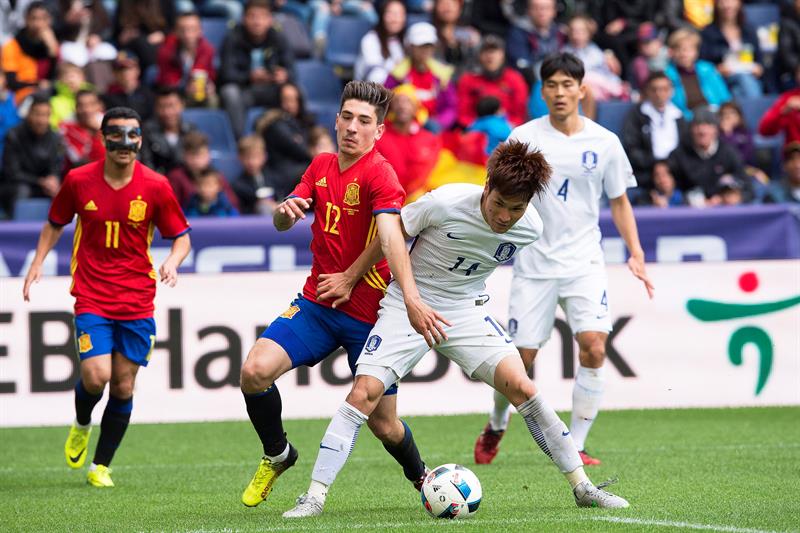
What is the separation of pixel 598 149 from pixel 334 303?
2.81m

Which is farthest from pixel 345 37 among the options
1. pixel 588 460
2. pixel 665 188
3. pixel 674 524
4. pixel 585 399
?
pixel 674 524

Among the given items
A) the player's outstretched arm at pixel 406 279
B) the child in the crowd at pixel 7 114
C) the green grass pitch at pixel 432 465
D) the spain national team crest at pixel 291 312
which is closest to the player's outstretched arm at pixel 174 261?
the green grass pitch at pixel 432 465

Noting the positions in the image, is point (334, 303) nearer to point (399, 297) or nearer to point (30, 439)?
point (399, 297)

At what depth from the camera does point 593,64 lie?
681 inches

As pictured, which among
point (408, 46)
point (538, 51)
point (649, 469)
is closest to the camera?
point (649, 469)

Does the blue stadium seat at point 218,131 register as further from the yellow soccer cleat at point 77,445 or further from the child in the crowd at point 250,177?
the yellow soccer cleat at point 77,445

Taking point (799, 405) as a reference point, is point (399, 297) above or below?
above

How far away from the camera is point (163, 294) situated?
11844 millimetres

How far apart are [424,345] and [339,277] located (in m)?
0.56

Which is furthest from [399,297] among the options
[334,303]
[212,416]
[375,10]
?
[375,10]

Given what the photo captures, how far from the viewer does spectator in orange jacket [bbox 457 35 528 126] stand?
15516 millimetres

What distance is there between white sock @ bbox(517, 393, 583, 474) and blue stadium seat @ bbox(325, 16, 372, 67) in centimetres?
1185

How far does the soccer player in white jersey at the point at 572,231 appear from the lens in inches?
349

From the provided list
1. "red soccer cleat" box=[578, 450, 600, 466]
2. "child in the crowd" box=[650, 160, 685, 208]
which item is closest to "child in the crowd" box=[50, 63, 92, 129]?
"child in the crowd" box=[650, 160, 685, 208]
